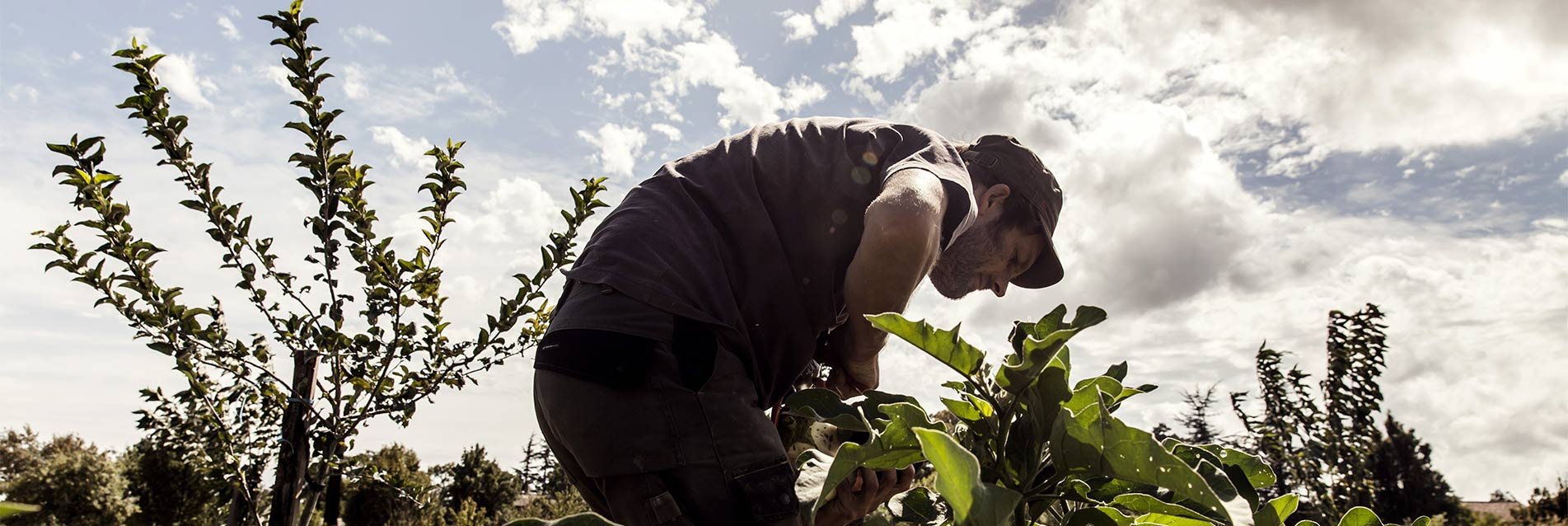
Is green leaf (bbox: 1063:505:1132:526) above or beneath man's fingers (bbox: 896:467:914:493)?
beneath

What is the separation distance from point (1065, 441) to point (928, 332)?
0.60 feet

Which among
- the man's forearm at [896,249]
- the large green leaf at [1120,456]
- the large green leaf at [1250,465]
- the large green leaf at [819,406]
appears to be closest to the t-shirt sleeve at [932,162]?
the man's forearm at [896,249]

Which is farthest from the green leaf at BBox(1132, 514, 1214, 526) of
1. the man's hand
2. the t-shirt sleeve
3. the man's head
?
the man's head

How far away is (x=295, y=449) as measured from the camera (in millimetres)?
4348

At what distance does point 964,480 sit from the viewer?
0.65 m

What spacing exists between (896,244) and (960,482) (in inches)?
42.0

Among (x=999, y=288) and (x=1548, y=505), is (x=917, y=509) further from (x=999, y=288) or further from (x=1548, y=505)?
(x=1548, y=505)

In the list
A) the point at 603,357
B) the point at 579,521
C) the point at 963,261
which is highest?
the point at 963,261

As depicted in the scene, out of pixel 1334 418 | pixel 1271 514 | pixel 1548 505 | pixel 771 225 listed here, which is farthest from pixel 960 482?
pixel 1548 505

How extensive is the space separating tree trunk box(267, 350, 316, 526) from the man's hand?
3654mm

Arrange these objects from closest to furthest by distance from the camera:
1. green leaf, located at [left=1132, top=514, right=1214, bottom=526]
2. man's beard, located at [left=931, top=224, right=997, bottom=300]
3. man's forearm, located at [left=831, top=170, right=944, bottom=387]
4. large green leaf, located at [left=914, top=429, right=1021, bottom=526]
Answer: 1. large green leaf, located at [left=914, top=429, right=1021, bottom=526]
2. green leaf, located at [left=1132, top=514, right=1214, bottom=526]
3. man's forearm, located at [left=831, top=170, right=944, bottom=387]
4. man's beard, located at [left=931, top=224, right=997, bottom=300]

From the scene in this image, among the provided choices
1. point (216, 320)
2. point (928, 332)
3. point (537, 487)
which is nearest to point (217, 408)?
point (216, 320)

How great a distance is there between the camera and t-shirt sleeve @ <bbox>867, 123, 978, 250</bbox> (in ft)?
6.31

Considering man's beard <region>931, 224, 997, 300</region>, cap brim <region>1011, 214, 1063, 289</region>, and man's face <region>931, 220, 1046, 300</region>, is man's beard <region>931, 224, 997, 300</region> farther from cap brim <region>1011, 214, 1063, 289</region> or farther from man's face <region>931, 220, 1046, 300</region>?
cap brim <region>1011, 214, 1063, 289</region>
